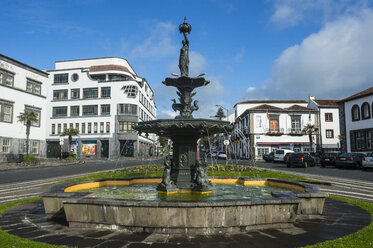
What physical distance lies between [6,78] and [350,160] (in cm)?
4113

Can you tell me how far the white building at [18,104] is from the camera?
33.1 meters

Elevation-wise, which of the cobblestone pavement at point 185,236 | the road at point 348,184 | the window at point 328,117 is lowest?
the road at point 348,184

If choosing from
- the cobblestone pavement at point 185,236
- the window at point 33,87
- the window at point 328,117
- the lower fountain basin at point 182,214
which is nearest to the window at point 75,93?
the window at point 33,87

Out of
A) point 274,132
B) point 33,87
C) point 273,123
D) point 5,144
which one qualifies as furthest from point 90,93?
point 274,132

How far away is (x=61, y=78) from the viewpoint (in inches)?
2165

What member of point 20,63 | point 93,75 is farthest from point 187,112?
point 93,75

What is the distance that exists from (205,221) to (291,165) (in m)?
24.5

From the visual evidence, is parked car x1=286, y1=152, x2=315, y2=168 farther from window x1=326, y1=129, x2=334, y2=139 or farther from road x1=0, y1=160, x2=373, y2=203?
window x1=326, y1=129, x2=334, y2=139

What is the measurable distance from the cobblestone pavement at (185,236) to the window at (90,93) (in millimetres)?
50233

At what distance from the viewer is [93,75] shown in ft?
184

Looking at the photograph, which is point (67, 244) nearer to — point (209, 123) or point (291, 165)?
point (209, 123)

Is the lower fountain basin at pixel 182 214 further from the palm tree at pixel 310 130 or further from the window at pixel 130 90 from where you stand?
the window at pixel 130 90

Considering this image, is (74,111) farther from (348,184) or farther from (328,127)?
(348,184)

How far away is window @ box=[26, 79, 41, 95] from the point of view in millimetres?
37125
